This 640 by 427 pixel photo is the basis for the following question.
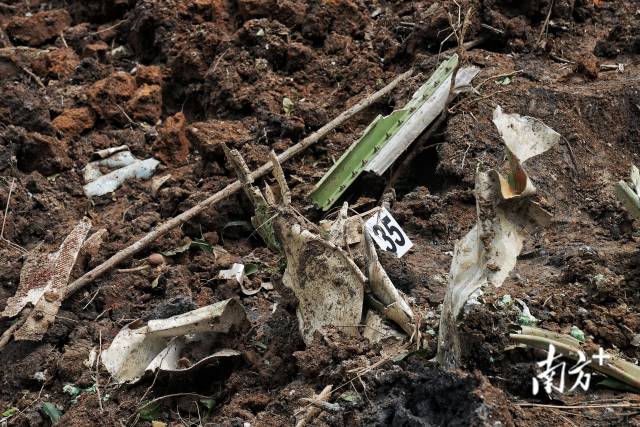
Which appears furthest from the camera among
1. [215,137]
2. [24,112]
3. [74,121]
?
[74,121]

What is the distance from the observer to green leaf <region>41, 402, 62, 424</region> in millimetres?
3678

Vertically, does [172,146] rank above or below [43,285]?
below

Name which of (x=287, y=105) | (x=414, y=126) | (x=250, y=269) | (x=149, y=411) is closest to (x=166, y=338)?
(x=149, y=411)

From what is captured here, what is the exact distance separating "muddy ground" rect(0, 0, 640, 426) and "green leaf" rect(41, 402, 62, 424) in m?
0.04

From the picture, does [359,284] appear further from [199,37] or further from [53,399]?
[199,37]

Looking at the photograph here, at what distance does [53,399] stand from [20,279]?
786 mm

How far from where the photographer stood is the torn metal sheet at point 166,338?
143 inches

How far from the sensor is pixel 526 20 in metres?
5.36

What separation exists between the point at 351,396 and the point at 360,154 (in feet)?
6.31

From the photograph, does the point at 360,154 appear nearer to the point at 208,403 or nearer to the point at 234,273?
the point at 234,273

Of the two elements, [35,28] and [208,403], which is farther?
[35,28]

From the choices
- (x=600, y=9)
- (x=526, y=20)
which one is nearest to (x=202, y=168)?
(x=526, y=20)

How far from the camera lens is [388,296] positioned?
3465 mm

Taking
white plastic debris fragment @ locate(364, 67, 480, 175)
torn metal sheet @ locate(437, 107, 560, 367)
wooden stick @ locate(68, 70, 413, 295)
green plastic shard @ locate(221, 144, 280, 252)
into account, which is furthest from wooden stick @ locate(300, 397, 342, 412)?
white plastic debris fragment @ locate(364, 67, 480, 175)
